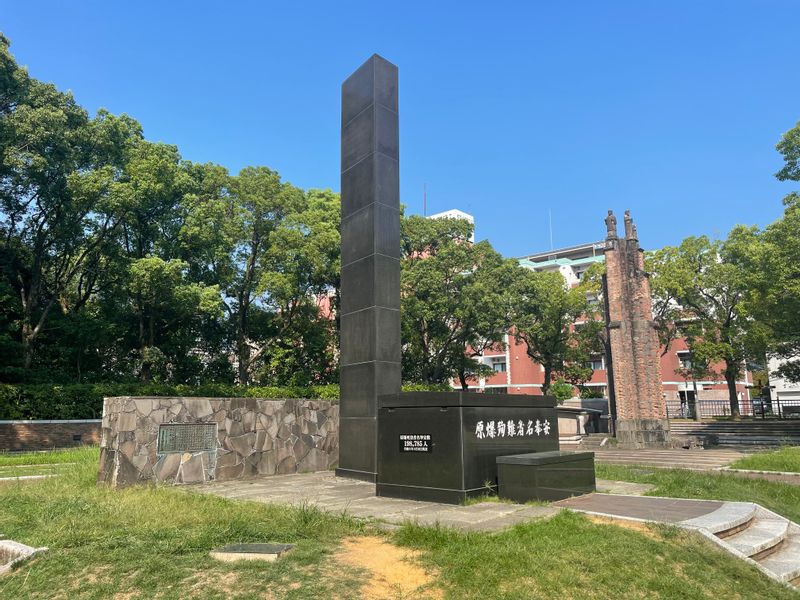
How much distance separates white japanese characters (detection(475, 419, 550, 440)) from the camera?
27.9 ft

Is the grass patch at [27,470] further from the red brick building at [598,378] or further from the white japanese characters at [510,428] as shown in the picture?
the red brick building at [598,378]

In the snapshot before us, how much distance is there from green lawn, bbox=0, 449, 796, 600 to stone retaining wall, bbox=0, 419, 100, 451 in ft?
47.8

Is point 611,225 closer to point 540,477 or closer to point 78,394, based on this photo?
point 540,477

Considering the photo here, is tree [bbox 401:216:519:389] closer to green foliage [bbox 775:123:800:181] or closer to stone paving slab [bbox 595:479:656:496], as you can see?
green foliage [bbox 775:123:800:181]

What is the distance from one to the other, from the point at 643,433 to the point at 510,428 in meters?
15.2

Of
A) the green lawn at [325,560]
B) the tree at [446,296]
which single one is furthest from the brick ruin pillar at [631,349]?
the green lawn at [325,560]

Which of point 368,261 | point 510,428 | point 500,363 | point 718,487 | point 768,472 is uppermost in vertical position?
point 500,363

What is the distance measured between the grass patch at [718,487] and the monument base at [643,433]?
9742mm

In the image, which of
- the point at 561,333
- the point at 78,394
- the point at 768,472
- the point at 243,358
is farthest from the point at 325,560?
the point at 561,333

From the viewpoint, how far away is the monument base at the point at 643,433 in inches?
856

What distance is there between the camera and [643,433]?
22.0 metres

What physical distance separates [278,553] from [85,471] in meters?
6.97

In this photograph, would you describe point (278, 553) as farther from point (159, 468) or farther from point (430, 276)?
point (430, 276)

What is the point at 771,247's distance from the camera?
21906 mm
